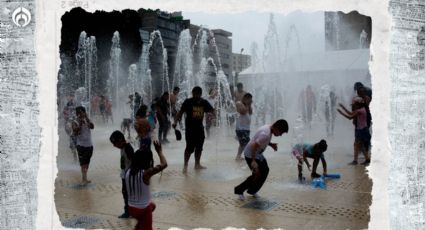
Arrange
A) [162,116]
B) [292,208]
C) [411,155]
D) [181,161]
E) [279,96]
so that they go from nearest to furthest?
[411,155]
[292,208]
[181,161]
[162,116]
[279,96]

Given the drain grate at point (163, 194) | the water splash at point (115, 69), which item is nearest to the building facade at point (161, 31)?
the water splash at point (115, 69)

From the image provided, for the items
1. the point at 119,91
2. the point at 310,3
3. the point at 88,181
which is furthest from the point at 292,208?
the point at 119,91

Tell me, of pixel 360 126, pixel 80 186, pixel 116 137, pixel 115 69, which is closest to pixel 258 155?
pixel 116 137

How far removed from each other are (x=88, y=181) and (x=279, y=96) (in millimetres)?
13810

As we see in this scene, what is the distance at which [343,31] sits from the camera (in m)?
29.7

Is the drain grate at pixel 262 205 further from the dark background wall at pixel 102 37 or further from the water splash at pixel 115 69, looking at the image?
the water splash at pixel 115 69

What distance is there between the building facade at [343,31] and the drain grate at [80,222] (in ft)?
81.4

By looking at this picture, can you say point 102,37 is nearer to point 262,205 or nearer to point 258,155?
point 258,155

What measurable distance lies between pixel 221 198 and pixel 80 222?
1.86 meters

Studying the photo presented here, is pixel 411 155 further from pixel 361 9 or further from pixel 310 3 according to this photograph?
pixel 310 3

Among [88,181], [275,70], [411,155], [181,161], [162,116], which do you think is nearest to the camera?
[411,155]

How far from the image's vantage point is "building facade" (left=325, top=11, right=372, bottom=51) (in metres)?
28.3

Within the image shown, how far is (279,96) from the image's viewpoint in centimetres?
1972

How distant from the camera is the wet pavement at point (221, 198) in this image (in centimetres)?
498
